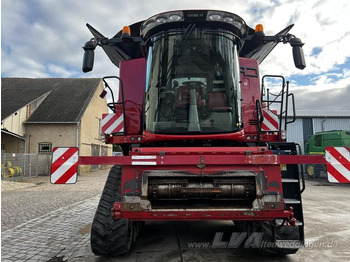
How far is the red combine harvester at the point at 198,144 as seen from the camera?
10.5 feet

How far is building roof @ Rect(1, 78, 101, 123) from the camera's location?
20391mm

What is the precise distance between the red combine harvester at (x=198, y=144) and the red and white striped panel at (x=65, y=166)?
10cm

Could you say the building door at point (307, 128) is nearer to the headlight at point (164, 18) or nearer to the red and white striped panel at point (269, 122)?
the red and white striped panel at point (269, 122)

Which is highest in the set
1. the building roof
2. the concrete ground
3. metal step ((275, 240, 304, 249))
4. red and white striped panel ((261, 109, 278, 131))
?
the building roof

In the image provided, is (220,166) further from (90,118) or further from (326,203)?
(90,118)

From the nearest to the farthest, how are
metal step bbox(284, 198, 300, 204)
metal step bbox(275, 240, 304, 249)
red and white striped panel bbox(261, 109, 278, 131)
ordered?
1. metal step bbox(275, 240, 304, 249)
2. metal step bbox(284, 198, 300, 204)
3. red and white striped panel bbox(261, 109, 278, 131)

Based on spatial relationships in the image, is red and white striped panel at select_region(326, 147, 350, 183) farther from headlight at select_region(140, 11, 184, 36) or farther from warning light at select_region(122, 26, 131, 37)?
warning light at select_region(122, 26, 131, 37)

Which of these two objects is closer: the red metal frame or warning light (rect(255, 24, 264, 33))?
the red metal frame

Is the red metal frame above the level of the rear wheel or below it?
above

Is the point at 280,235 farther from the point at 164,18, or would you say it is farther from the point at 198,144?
the point at 164,18

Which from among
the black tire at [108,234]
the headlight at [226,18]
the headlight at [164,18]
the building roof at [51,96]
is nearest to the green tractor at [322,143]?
the headlight at [226,18]

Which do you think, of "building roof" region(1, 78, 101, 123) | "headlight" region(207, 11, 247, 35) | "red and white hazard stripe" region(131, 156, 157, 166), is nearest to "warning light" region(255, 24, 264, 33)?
"headlight" region(207, 11, 247, 35)

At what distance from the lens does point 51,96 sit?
23.7 metres

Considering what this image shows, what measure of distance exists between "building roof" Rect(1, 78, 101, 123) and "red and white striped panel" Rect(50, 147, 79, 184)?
1702 centimetres
